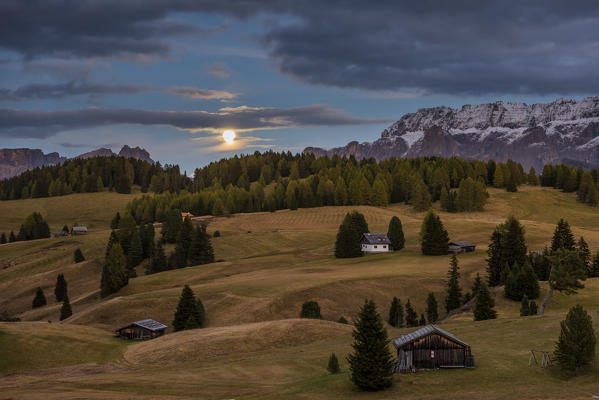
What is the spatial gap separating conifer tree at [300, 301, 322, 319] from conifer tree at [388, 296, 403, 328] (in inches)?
385

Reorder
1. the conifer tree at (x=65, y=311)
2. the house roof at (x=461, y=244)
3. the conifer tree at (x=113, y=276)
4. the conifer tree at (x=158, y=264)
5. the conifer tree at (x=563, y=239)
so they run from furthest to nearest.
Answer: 1. the conifer tree at (x=158, y=264)
2. the house roof at (x=461, y=244)
3. the conifer tree at (x=113, y=276)
4. the conifer tree at (x=563, y=239)
5. the conifer tree at (x=65, y=311)

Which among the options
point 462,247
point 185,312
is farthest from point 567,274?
point 185,312

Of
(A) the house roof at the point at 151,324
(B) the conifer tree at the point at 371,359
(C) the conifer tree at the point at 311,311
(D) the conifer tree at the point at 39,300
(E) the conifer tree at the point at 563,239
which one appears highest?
(E) the conifer tree at the point at 563,239

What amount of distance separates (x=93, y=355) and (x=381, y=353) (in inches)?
1381

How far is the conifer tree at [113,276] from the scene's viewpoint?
95.9 m

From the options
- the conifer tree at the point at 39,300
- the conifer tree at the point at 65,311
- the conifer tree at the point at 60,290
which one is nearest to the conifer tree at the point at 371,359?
the conifer tree at the point at 65,311

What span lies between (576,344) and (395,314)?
115 ft

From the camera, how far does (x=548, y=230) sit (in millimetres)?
124375

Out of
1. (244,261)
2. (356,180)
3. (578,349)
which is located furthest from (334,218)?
(578,349)

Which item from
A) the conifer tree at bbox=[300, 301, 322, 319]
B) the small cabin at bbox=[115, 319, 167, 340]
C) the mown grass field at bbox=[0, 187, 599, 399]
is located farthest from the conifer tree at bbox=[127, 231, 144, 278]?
the conifer tree at bbox=[300, 301, 322, 319]

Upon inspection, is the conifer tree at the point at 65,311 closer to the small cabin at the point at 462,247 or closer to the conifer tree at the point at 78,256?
the conifer tree at the point at 78,256

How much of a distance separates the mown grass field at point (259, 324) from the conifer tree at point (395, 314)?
3.68m

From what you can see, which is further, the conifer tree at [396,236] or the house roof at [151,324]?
the conifer tree at [396,236]

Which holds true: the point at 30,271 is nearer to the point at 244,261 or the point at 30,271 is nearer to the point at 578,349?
the point at 244,261
